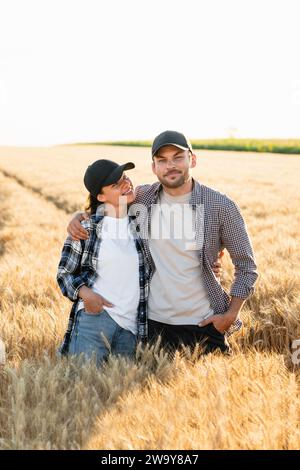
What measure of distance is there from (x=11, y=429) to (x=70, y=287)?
1.10 meters

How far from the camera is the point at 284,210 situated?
1008 centimetres

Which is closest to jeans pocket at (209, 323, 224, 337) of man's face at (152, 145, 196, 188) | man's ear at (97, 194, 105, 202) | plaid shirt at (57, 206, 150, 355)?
plaid shirt at (57, 206, 150, 355)

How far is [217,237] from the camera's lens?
331 centimetres

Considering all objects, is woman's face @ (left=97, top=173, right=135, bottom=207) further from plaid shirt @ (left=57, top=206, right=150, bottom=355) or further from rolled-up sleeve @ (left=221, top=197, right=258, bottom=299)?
rolled-up sleeve @ (left=221, top=197, right=258, bottom=299)

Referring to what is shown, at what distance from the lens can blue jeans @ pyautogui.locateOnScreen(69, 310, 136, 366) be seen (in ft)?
9.82

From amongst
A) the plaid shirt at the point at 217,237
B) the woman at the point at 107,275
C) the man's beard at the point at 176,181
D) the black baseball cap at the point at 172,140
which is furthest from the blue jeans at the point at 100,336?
the black baseball cap at the point at 172,140

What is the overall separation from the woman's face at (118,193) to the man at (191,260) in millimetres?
189

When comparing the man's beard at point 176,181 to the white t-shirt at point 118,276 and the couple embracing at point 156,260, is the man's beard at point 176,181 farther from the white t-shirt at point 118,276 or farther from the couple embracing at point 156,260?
the white t-shirt at point 118,276

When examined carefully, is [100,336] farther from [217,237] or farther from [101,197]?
[217,237]

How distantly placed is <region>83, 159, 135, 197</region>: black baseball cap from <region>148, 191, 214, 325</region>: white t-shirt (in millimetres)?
387

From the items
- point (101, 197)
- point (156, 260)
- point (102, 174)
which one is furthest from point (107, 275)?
point (102, 174)
